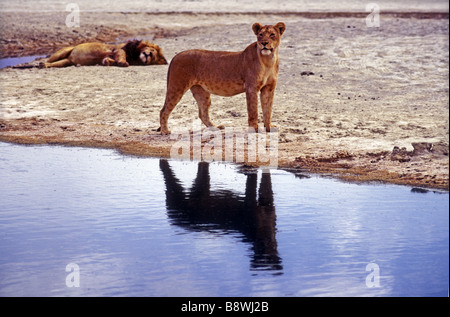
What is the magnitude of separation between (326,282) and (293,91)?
311 inches

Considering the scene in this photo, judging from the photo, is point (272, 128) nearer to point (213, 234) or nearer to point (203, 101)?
point (203, 101)

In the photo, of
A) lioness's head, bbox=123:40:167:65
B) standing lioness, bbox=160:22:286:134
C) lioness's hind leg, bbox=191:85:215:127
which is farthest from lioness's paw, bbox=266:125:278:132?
lioness's head, bbox=123:40:167:65

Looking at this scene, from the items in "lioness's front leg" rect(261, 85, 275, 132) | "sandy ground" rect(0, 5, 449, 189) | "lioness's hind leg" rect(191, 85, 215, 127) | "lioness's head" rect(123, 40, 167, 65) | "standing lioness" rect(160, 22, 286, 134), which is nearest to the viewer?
"sandy ground" rect(0, 5, 449, 189)

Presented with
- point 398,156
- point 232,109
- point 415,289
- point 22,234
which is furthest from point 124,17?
point 415,289

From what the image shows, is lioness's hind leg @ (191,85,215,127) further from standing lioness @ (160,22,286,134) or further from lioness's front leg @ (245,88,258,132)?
lioness's front leg @ (245,88,258,132)

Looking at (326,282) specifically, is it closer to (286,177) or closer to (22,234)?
(22,234)

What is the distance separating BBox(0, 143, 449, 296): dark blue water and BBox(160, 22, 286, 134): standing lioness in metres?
1.66

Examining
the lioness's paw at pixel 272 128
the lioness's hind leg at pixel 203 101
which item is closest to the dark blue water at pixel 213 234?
the lioness's paw at pixel 272 128

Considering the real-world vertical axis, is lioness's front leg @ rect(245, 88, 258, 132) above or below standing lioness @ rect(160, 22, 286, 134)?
below

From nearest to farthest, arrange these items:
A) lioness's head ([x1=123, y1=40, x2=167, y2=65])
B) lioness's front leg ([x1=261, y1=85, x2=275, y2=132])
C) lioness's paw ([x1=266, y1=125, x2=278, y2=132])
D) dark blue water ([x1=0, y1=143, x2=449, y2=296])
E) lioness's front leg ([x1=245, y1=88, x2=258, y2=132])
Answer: dark blue water ([x1=0, y1=143, x2=449, y2=296]), lioness's front leg ([x1=245, y1=88, x2=258, y2=132]), lioness's front leg ([x1=261, y1=85, x2=275, y2=132]), lioness's paw ([x1=266, y1=125, x2=278, y2=132]), lioness's head ([x1=123, y1=40, x2=167, y2=65])

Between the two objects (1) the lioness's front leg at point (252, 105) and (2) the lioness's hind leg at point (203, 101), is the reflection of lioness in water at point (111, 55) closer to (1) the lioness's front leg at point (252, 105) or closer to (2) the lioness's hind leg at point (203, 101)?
(2) the lioness's hind leg at point (203, 101)

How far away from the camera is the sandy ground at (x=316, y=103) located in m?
9.70

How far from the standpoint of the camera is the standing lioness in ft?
34.0

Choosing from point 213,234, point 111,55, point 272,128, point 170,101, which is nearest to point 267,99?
point 272,128
